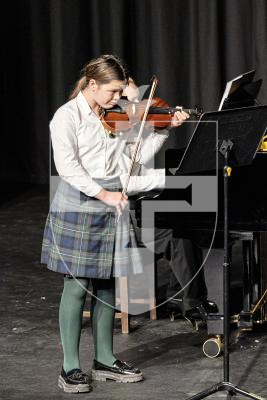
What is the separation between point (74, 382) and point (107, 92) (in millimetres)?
1142

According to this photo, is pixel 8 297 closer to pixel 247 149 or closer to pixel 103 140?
pixel 103 140

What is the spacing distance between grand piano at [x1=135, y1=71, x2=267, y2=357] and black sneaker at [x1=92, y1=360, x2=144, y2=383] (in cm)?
44

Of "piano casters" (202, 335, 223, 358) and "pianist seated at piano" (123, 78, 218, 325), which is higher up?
"pianist seated at piano" (123, 78, 218, 325)

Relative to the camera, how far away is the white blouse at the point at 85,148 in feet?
12.0

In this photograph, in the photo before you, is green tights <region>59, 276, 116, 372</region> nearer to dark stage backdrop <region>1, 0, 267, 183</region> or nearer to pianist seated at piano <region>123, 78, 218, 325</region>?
pianist seated at piano <region>123, 78, 218, 325</region>

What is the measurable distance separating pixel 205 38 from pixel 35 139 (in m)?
1.83

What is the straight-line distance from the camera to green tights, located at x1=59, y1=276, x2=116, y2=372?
149 inches

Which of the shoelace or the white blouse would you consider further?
the shoelace

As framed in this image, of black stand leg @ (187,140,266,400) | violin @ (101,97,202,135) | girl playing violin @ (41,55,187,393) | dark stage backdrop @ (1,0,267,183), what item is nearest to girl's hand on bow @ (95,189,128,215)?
girl playing violin @ (41,55,187,393)

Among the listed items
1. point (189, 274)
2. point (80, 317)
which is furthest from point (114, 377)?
point (189, 274)

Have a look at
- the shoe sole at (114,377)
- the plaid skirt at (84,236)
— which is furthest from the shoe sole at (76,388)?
the plaid skirt at (84,236)

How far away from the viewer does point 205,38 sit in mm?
7965

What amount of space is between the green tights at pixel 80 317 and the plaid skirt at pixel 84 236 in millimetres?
71

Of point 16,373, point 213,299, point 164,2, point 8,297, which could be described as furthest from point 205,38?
point 16,373
